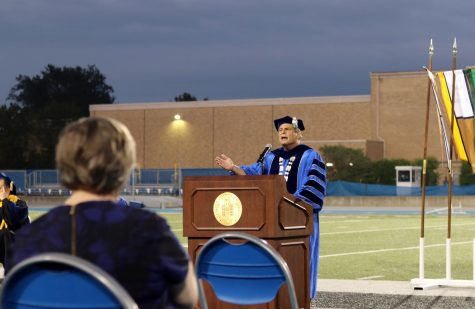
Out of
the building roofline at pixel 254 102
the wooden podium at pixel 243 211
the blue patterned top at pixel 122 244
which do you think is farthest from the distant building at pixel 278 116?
the blue patterned top at pixel 122 244

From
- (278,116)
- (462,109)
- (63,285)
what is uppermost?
(278,116)

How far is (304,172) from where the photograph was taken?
9.30m

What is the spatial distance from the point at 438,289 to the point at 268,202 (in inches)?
182

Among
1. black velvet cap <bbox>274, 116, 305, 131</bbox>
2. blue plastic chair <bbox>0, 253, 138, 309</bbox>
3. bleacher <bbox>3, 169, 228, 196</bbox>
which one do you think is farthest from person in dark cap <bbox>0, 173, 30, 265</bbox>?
bleacher <bbox>3, 169, 228, 196</bbox>

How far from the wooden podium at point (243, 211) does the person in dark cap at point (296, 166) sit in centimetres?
112

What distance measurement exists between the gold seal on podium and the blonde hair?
171 inches

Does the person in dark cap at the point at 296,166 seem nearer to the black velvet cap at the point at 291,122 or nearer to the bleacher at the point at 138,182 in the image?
the black velvet cap at the point at 291,122

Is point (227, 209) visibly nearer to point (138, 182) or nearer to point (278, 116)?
point (138, 182)

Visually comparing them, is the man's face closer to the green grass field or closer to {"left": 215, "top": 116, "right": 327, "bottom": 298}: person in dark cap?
{"left": 215, "top": 116, "right": 327, "bottom": 298}: person in dark cap

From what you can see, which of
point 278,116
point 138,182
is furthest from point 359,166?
point 138,182

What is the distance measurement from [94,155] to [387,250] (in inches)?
675

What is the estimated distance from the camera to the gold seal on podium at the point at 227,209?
7.66 metres

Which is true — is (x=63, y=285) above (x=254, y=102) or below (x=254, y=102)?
below

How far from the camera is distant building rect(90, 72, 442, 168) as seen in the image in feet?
242
